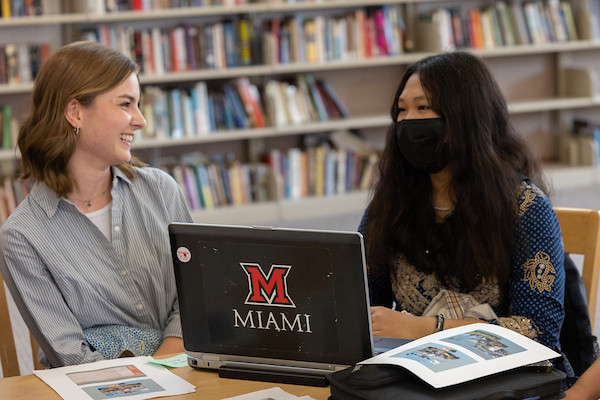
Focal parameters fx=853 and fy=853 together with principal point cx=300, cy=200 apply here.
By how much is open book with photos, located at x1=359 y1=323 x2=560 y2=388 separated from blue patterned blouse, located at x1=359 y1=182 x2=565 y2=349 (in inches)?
12.1

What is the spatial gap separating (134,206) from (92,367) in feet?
1.73

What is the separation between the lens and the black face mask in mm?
1950

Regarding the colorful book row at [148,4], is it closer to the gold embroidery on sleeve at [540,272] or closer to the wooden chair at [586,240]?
the wooden chair at [586,240]

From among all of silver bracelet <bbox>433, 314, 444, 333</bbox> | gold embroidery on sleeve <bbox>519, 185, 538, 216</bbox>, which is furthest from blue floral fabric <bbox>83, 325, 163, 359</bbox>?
gold embroidery on sleeve <bbox>519, 185, 538, 216</bbox>

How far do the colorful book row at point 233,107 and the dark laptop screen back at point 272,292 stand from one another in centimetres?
340

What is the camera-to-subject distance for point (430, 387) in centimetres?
134

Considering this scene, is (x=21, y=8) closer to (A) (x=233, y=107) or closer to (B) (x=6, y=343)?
(A) (x=233, y=107)

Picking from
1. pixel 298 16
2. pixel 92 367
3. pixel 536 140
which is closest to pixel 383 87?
pixel 298 16

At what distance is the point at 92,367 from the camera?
1696 mm

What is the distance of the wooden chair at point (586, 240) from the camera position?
1967mm

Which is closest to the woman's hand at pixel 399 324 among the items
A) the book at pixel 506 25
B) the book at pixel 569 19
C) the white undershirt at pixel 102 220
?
the white undershirt at pixel 102 220

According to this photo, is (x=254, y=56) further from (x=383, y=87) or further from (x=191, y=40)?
(x=383, y=87)

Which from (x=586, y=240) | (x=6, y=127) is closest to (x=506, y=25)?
(x=6, y=127)

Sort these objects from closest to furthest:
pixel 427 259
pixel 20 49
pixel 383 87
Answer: pixel 427 259 → pixel 20 49 → pixel 383 87
